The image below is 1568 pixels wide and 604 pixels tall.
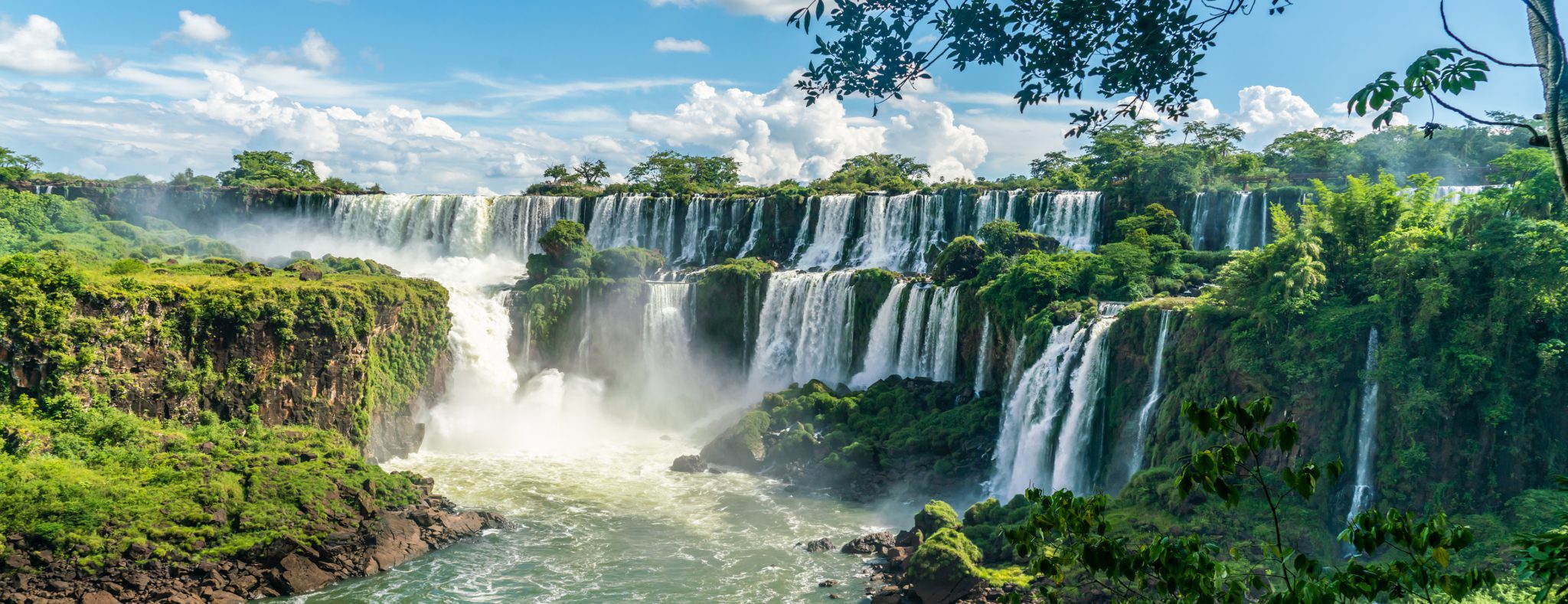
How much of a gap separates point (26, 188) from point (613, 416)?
34.1m

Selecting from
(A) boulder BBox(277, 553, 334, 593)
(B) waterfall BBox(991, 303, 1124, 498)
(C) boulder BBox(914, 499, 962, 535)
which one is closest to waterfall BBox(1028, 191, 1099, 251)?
(B) waterfall BBox(991, 303, 1124, 498)

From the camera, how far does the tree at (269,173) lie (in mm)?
52062

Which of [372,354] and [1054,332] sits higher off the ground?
[1054,332]

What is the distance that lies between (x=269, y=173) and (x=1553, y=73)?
60.3 meters

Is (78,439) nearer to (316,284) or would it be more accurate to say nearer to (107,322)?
(107,322)

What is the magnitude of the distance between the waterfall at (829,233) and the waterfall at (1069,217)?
8.00 meters

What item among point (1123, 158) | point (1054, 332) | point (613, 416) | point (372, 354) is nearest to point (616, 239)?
point (613, 416)

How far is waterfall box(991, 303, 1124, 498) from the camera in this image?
74.0ft

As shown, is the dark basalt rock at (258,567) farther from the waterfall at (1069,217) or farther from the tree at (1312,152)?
the tree at (1312,152)

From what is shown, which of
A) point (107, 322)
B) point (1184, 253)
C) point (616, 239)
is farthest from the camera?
point (616, 239)

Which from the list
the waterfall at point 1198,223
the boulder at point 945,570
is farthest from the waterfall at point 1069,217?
the boulder at point 945,570

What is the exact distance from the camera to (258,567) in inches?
719

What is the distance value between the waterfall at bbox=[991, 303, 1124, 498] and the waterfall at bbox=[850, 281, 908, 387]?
6.41 metres

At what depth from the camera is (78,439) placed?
19688 mm
